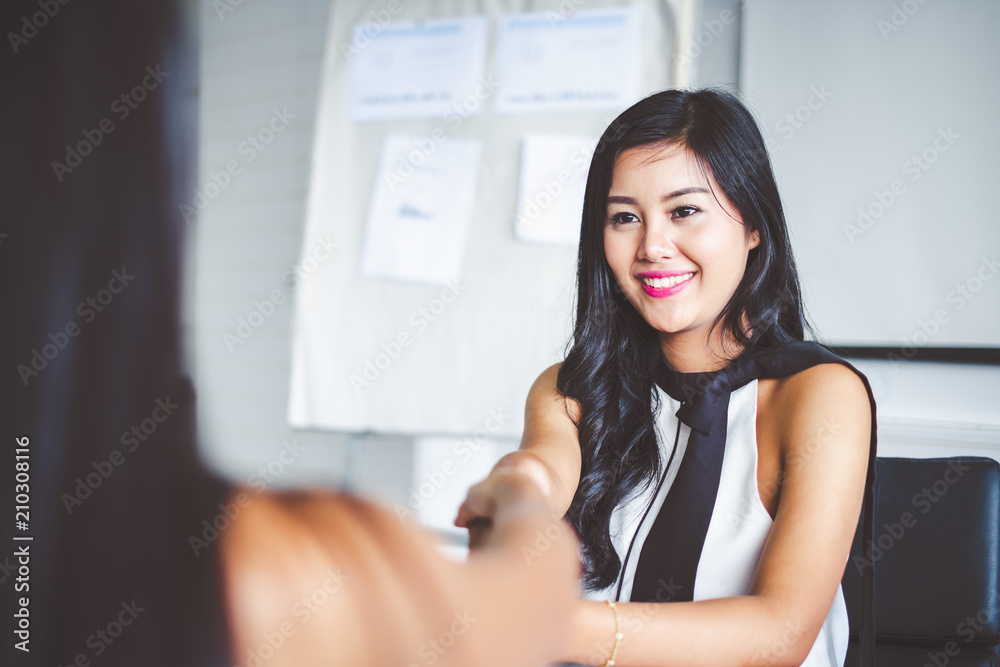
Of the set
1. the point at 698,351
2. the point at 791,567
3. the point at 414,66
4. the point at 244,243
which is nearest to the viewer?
the point at 244,243

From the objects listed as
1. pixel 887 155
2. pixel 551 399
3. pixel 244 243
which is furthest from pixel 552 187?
pixel 244 243

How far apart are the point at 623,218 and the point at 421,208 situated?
79 cm

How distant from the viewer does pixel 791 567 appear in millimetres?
534

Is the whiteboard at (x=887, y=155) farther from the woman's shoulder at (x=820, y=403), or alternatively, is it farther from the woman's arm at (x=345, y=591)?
the woman's arm at (x=345, y=591)

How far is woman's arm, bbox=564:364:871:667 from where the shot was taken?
0.44 meters

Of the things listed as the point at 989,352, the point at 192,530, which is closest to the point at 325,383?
the point at 989,352

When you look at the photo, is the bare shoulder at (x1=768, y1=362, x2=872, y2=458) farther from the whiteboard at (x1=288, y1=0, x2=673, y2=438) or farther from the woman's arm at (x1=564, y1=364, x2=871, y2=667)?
the whiteboard at (x1=288, y1=0, x2=673, y2=438)

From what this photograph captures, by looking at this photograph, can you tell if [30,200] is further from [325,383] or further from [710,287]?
[325,383]

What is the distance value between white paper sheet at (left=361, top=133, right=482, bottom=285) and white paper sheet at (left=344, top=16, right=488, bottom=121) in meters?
0.07

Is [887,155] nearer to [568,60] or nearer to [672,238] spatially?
[568,60]

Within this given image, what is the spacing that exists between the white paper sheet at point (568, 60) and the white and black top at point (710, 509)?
0.76 metres

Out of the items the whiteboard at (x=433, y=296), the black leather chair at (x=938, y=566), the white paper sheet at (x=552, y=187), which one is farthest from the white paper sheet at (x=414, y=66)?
the black leather chair at (x=938, y=566)

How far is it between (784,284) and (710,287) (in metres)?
0.09

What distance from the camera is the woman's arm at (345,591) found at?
88mm
